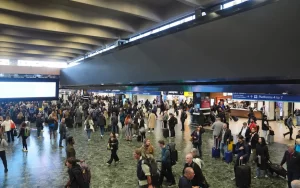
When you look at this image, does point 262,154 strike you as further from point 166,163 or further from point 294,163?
point 166,163

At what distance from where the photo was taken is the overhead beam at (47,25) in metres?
11.0

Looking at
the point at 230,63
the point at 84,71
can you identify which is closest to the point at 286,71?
the point at 230,63

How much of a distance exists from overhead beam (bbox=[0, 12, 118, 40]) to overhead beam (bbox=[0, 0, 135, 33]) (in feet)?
6.13

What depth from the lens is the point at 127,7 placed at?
368 inches

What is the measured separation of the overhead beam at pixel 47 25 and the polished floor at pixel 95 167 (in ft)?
19.0

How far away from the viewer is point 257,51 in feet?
21.8

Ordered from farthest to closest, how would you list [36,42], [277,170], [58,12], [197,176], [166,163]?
[36,42]
[58,12]
[277,170]
[166,163]
[197,176]

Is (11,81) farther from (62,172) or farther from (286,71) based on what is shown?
(286,71)

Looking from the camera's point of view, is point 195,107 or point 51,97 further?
point 195,107

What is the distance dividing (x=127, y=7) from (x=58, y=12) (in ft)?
9.96

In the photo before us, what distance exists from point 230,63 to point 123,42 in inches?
373

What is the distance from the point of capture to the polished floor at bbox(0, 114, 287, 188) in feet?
23.1

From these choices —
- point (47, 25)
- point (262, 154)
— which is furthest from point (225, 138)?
point (47, 25)

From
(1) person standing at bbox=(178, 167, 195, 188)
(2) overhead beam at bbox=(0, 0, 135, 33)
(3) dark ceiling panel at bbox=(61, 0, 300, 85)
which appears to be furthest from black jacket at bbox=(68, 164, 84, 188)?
(2) overhead beam at bbox=(0, 0, 135, 33)
